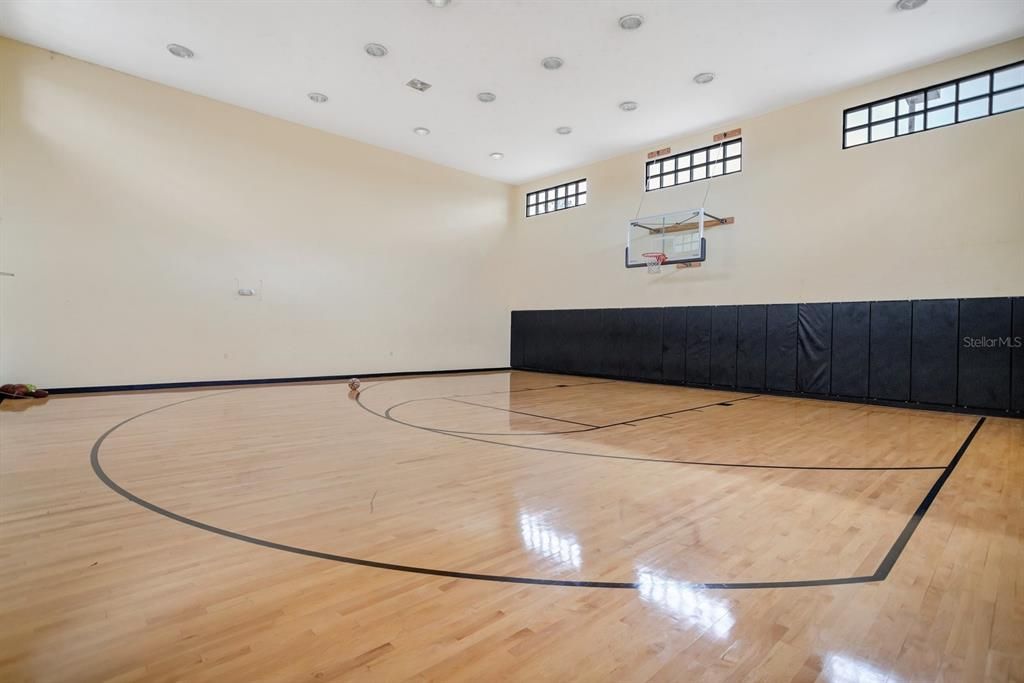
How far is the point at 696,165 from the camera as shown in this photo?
29.0 feet

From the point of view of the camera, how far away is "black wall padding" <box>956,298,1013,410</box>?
5.85m

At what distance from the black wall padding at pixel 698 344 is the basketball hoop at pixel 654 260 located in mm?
1009

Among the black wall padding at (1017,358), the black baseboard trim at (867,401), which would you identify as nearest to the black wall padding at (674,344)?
the black baseboard trim at (867,401)

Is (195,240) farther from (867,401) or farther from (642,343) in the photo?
(867,401)

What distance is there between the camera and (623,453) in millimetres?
3955

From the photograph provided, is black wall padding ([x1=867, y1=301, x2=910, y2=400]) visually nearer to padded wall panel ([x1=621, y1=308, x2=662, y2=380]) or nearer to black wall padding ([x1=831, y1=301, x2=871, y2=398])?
black wall padding ([x1=831, y1=301, x2=871, y2=398])

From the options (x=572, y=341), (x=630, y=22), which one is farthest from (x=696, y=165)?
(x=572, y=341)

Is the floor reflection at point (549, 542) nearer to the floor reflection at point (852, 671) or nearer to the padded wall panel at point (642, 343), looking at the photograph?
the floor reflection at point (852, 671)

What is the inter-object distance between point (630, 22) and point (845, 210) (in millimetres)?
4217

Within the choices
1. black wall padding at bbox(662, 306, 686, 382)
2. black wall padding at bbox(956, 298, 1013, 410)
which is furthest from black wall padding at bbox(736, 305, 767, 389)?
black wall padding at bbox(956, 298, 1013, 410)

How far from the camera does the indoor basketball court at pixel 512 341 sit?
1701 mm

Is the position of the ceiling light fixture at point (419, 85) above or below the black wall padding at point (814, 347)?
above

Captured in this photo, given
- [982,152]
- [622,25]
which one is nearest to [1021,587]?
[622,25]

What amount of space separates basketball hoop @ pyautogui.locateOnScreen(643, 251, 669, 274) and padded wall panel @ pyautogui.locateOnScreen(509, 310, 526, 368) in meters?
3.61
